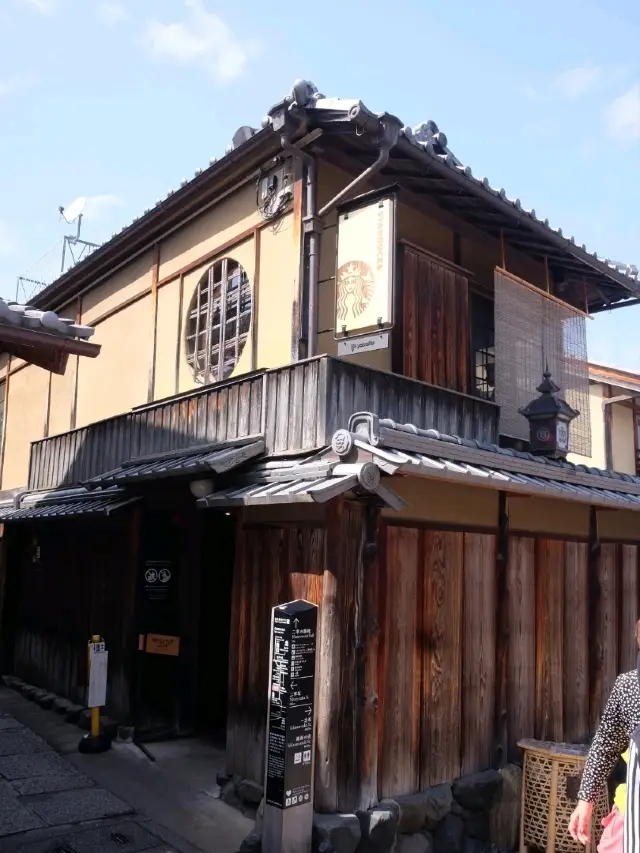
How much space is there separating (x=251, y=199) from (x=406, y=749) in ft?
22.6

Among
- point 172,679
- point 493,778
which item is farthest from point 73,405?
point 493,778

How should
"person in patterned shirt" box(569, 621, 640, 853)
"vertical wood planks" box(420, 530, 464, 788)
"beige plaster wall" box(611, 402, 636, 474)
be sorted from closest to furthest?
1. "person in patterned shirt" box(569, 621, 640, 853)
2. "vertical wood planks" box(420, 530, 464, 788)
3. "beige plaster wall" box(611, 402, 636, 474)

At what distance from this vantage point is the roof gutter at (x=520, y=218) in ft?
28.0

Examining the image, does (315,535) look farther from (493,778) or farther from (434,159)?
(434,159)

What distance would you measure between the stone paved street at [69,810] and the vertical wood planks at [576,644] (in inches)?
189

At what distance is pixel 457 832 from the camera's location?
786 centimetres

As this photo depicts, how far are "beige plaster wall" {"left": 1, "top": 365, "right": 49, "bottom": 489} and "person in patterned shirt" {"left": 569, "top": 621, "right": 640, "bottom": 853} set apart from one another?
537 inches

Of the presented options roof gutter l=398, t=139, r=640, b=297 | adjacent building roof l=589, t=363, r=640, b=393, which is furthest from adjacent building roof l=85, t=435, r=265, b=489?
adjacent building roof l=589, t=363, r=640, b=393

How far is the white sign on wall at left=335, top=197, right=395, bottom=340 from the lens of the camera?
25.5ft

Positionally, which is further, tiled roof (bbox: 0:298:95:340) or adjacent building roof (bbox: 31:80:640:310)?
adjacent building roof (bbox: 31:80:640:310)

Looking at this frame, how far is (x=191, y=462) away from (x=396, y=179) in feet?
14.5

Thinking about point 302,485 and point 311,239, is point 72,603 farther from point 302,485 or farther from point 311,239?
point 311,239

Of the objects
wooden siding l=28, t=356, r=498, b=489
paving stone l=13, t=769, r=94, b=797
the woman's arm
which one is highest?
wooden siding l=28, t=356, r=498, b=489

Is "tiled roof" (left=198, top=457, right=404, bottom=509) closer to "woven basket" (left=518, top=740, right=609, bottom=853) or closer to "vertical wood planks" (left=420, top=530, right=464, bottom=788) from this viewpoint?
"vertical wood planks" (left=420, top=530, right=464, bottom=788)
